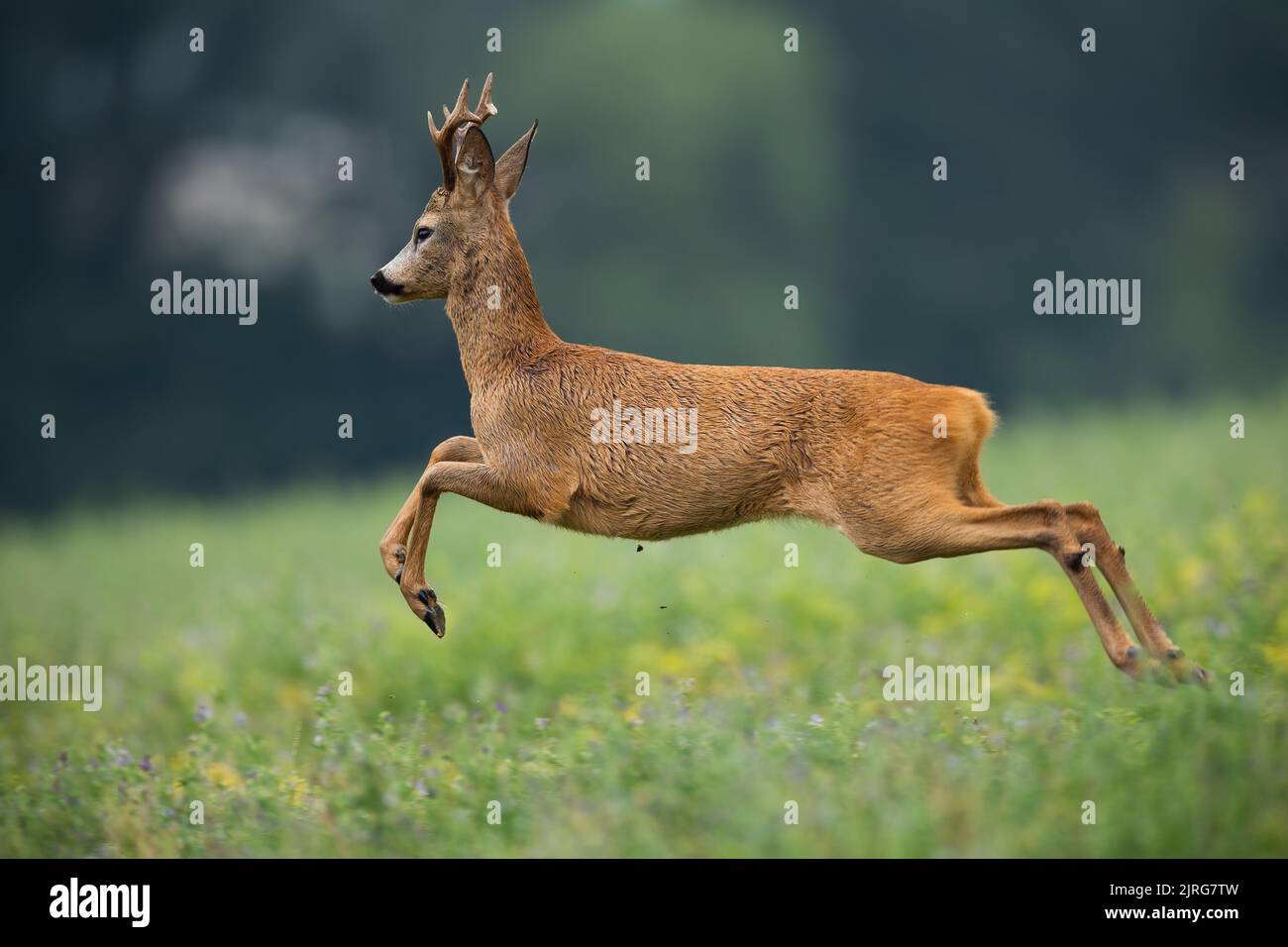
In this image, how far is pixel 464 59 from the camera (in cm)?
2625

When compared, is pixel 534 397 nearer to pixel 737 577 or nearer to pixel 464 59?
pixel 737 577

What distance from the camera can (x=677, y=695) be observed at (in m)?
7.98

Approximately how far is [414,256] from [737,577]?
5.05 m

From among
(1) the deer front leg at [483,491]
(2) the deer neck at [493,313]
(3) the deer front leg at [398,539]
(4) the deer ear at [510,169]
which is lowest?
(3) the deer front leg at [398,539]

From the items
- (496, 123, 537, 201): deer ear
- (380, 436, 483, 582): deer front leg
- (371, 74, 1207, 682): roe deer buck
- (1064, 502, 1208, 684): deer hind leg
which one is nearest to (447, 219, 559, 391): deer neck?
(371, 74, 1207, 682): roe deer buck

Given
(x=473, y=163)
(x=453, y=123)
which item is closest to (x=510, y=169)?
(x=473, y=163)

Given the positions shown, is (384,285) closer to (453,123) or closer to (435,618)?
(453,123)

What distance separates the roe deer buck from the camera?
7.00 meters

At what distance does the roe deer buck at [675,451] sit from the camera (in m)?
7.00

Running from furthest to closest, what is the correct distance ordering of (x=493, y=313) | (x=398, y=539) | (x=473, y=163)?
(x=493, y=313) → (x=473, y=163) → (x=398, y=539)

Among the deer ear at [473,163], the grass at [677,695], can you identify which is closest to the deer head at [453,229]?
the deer ear at [473,163]

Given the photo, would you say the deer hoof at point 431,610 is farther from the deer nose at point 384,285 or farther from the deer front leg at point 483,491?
the deer nose at point 384,285

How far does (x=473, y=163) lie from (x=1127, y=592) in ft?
12.1

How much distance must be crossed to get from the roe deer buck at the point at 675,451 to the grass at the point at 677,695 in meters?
0.87
